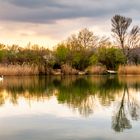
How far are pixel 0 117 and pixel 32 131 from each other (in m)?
2.59

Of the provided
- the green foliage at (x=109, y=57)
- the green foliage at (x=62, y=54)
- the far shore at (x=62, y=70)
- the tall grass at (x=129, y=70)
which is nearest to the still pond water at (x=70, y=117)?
the far shore at (x=62, y=70)

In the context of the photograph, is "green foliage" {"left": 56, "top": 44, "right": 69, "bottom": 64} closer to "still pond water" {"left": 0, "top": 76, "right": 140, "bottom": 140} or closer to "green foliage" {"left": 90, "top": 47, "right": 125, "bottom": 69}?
"green foliage" {"left": 90, "top": 47, "right": 125, "bottom": 69}

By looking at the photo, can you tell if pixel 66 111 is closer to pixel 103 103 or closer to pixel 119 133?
pixel 103 103

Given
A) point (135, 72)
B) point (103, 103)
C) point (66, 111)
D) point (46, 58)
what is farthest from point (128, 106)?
point (46, 58)

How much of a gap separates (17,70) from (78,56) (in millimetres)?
10609

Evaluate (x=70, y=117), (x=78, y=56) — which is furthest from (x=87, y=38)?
(x=70, y=117)

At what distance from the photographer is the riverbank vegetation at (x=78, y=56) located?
134ft

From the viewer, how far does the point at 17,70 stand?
3719 cm

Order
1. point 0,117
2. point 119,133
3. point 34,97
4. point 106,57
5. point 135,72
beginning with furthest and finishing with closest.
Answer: point 106,57 → point 135,72 → point 34,97 → point 0,117 → point 119,133

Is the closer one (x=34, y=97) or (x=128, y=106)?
(x=128, y=106)

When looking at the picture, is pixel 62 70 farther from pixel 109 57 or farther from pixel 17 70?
pixel 17 70

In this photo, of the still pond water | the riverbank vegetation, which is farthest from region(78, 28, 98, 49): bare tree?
the still pond water

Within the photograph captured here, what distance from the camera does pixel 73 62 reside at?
45.3 m

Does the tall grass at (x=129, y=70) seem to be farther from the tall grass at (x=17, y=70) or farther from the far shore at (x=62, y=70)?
the tall grass at (x=17, y=70)
